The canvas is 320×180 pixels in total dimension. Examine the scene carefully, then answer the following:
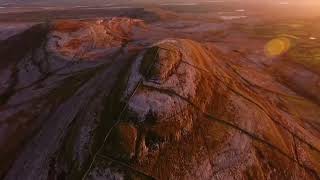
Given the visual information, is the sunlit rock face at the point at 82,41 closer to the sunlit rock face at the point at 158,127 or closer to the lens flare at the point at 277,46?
the sunlit rock face at the point at 158,127

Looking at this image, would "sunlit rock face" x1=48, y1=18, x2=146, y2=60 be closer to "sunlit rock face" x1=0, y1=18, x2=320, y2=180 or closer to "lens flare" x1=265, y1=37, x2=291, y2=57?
"sunlit rock face" x1=0, y1=18, x2=320, y2=180

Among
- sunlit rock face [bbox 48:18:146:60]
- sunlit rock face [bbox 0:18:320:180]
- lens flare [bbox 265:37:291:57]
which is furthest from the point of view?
lens flare [bbox 265:37:291:57]

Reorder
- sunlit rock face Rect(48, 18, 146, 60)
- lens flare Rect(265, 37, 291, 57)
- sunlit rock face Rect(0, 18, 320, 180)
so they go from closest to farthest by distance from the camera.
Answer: sunlit rock face Rect(0, 18, 320, 180), sunlit rock face Rect(48, 18, 146, 60), lens flare Rect(265, 37, 291, 57)

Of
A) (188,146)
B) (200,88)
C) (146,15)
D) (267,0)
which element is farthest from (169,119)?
(267,0)

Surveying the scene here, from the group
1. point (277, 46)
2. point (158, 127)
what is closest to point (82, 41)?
point (158, 127)

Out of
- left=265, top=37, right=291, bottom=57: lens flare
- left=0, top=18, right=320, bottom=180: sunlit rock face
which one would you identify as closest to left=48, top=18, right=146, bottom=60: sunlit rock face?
left=0, top=18, right=320, bottom=180: sunlit rock face

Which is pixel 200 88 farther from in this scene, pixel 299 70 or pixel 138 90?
pixel 299 70

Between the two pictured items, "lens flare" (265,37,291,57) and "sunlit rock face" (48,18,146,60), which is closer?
"sunlit rock face" (48,18,146,60)
